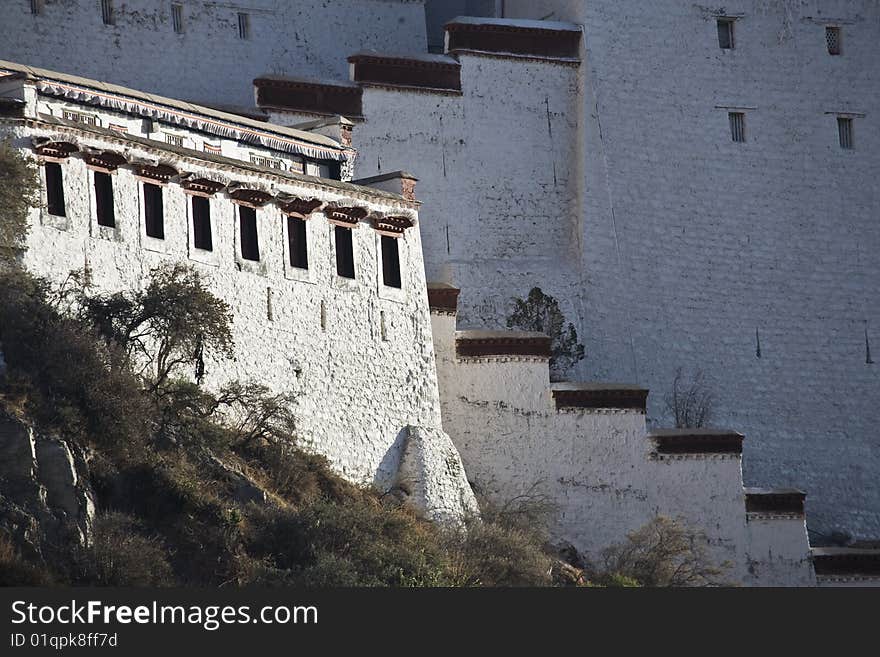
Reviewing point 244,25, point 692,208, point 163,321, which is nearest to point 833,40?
point 692,208

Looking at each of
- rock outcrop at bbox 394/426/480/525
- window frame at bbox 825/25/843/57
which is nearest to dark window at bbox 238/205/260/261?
rock outcrop at bbox 394/426/480/525

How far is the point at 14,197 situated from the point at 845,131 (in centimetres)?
1891

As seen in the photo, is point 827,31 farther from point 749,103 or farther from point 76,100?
point 76,100

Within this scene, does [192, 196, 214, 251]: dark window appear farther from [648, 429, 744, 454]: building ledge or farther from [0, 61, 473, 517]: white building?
[648, 429, 744, 454]: building ledge

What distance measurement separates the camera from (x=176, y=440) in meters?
30.0

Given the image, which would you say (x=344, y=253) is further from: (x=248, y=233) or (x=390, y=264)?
(x=248, y=233)

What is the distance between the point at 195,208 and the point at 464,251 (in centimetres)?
837

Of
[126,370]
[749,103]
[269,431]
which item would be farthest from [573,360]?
[126,370]

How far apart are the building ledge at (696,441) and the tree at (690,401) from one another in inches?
117

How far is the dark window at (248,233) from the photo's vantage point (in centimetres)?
3297

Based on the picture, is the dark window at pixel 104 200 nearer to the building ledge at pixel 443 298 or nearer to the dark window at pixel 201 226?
the dark window at pixel 201 226

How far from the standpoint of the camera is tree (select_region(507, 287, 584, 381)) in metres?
39.6

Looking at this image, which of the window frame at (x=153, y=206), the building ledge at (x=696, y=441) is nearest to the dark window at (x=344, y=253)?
the window frame at (x=153, y=206)

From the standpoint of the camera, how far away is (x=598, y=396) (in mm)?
35875
